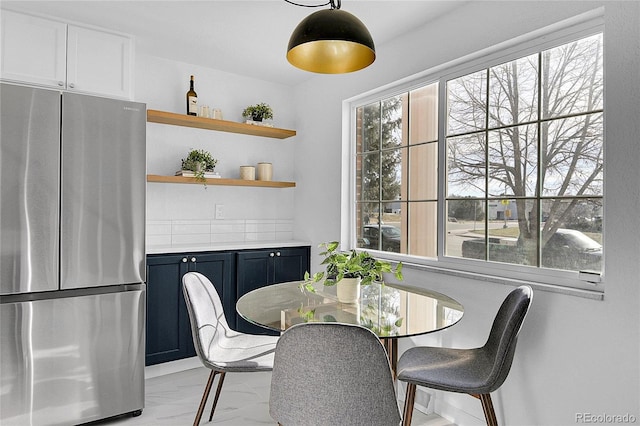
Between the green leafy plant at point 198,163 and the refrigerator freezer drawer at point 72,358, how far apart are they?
1.13m

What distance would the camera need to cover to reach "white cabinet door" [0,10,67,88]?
2.46 m

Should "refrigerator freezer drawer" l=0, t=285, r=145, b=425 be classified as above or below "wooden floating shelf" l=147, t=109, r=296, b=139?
below

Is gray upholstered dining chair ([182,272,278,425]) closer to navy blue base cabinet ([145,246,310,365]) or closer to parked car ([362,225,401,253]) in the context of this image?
navy blue base cabinet ([145,246,310,365])

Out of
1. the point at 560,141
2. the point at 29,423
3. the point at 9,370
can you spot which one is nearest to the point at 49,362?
the point at 9,370

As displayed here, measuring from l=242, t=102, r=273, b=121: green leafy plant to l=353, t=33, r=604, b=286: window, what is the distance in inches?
42.5

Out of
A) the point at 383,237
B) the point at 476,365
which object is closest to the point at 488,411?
the point at 476,365

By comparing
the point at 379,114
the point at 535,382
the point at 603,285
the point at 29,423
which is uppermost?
the point at 379,114

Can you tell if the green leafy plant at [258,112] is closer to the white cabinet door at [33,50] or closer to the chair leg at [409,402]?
the white cabinet door at [33,50]

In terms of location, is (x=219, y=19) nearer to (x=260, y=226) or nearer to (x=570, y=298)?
(x=260, y=226)

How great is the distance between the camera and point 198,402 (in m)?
2.70

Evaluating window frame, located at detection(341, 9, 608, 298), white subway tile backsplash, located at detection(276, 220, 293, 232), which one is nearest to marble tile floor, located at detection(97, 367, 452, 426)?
window frame, located at detection(341, 9, 608, 298)

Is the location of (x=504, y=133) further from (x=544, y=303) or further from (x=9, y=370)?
(x=9, y=370)

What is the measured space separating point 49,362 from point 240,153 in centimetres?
224

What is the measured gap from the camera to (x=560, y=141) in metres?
2.07
